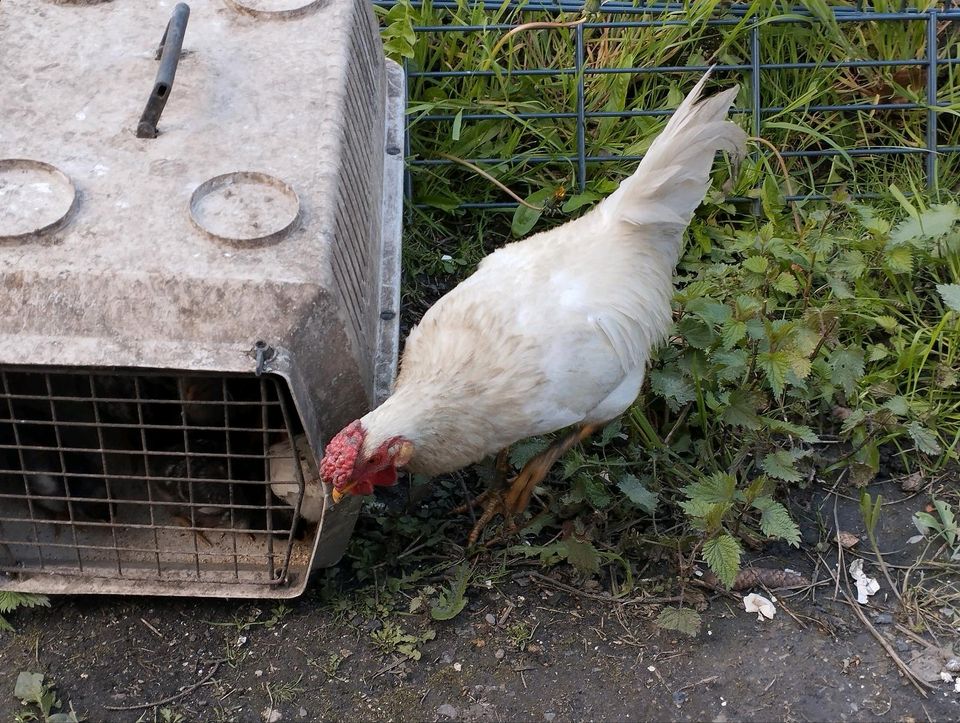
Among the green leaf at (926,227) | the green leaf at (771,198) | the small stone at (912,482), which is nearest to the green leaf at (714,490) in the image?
the small stone at (912,482)

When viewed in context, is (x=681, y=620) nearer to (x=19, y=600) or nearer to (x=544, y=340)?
(x=544, y=340)

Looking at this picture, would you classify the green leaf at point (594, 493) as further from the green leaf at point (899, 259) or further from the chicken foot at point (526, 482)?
the green leaf at point (899, 259)

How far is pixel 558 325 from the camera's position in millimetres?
2986

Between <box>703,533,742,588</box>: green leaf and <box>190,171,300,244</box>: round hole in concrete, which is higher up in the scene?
<box>190,171,300,244</box>: round hole in concrete

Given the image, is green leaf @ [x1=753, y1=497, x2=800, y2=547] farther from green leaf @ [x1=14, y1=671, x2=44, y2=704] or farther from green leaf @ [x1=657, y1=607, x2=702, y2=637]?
green leaf @ [x1=14, y1=671, x2=44, y2=704]

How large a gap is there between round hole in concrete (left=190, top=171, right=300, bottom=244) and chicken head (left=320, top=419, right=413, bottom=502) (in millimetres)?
567

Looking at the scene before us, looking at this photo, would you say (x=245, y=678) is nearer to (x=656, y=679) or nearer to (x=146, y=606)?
(x=146, y=606)

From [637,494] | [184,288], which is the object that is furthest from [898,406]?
[184,288]

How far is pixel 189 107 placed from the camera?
3.04 m

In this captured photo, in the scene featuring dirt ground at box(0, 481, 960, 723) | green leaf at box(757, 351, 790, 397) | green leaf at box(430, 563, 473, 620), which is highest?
green leaf at box(757, 351, 790, 397)

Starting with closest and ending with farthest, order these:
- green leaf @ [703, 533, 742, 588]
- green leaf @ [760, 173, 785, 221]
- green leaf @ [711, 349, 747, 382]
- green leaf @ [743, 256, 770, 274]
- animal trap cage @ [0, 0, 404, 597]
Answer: animal trap cage @ [0, 0, 404, 597] < green leaf @ [703, 533, 742, 588] < green leaf @ [711, 349, 747, 382] < green leaf @ [743, 256, 770, 274] < green leaf @ [760, 173, 785, 221]

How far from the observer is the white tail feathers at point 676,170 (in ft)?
10.6

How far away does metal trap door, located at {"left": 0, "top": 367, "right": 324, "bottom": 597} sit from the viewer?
2.93 metres

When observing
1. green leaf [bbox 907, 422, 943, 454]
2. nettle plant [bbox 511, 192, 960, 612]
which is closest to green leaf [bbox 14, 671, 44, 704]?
nettle plant [bbox 511, 192, 960, 612]
